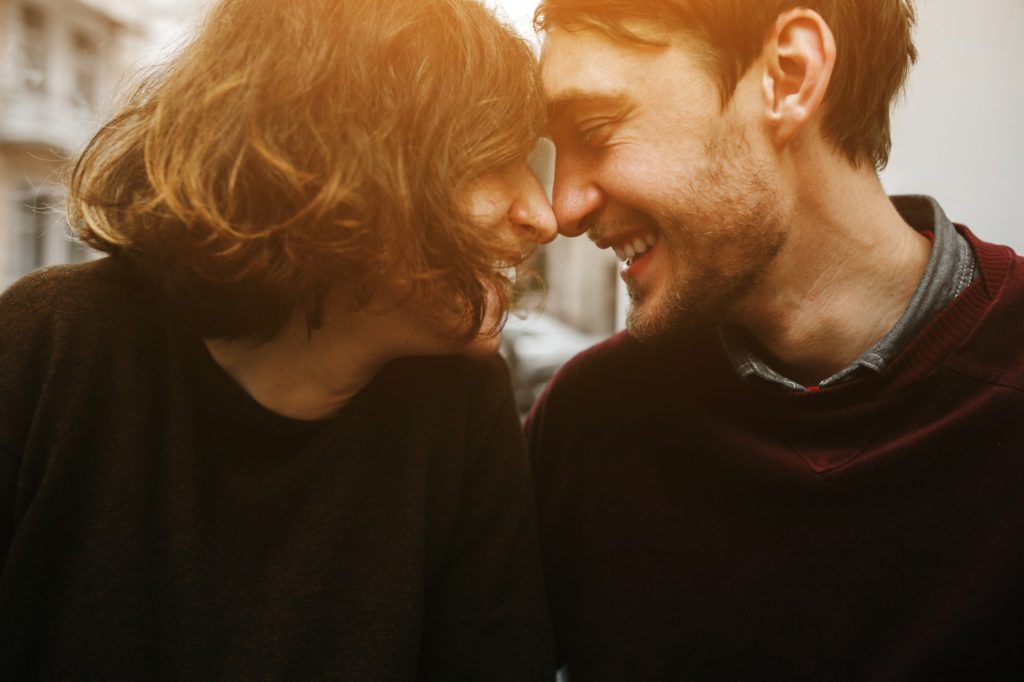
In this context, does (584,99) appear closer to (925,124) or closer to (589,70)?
(589,70)

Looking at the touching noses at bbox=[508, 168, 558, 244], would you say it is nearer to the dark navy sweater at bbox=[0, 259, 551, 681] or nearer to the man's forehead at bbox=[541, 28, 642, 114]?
the man's forehead at bbox=[541, 28, 642, 114]

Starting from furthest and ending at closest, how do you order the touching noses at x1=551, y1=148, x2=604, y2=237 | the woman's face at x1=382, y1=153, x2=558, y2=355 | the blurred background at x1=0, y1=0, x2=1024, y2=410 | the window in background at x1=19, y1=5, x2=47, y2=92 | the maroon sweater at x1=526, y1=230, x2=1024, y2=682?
the window in background at x1=19, y1=5, x2=47, y2=92 → the blurred background at x1=0, y1=0, x2=1024, y2=410 → the touching noses at x1=551, y1=148, x2=604, y2=237 → the woman's face at x1=382, y1=153, x2=558, y2=355 → the maroon sweater at x1=526, y1=230, x2=1024, y2=682

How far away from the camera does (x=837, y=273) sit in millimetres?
1069

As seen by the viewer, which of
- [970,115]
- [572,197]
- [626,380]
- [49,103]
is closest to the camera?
[572,197]

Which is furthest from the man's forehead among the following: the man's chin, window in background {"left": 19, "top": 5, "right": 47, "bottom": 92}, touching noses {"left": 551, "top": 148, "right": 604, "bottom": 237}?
window in background {"left": 19, "top": 5, "right": 47, "bottom": 92}

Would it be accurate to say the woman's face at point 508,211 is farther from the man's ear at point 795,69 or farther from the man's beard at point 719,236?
the man's ear at point 795,69

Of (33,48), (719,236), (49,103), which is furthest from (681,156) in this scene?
(33,48)

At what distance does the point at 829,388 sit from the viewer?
100 centimetres

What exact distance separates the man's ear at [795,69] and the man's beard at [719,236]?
0.07 m

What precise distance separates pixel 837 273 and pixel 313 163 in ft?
2.51

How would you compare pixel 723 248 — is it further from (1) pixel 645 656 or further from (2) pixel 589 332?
(2) pixel 589 332

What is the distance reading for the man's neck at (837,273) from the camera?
41.2 inches

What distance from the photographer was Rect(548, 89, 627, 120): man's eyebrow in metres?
1.05

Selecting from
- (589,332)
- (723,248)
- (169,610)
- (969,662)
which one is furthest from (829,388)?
(589,332)
